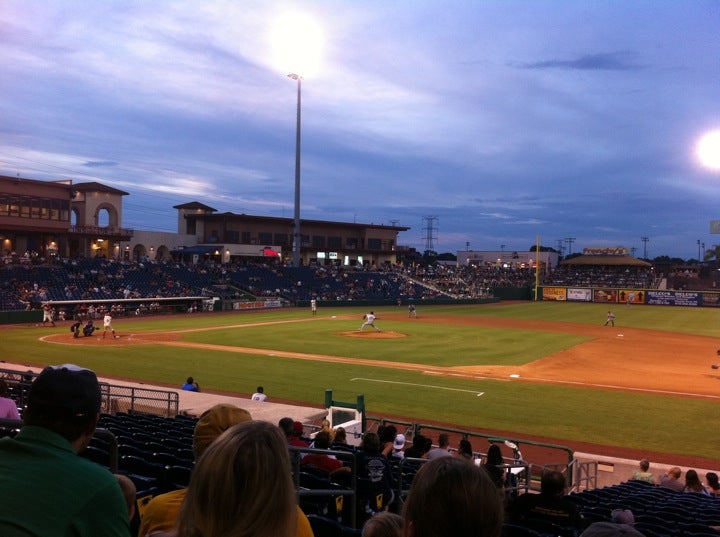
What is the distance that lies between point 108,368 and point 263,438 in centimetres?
2686

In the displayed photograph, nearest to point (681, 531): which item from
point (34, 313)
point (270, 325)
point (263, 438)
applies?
point (263, 438)

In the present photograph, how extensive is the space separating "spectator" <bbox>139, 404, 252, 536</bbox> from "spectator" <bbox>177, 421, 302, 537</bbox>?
2.91ft

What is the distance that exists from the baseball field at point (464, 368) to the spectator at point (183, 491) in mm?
15065

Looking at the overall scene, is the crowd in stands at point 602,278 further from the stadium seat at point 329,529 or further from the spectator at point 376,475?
the stadium seat at point 329,529

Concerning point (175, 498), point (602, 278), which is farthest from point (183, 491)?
point (602, 278)

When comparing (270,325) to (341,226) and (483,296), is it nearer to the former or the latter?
(483,296)

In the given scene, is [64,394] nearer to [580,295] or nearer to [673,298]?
[673,298]

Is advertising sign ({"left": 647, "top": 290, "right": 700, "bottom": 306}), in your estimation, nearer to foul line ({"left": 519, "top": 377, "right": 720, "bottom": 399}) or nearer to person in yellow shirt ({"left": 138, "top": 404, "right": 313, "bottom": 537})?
foul line ({"left": 519, "top": 377, "right": 720, "bottom": 399})

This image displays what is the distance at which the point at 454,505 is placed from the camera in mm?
2148

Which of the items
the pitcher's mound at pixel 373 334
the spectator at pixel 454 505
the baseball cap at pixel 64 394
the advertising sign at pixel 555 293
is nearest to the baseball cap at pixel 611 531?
the spectator at pixel 454 505

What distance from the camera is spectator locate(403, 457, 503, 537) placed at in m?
2.14

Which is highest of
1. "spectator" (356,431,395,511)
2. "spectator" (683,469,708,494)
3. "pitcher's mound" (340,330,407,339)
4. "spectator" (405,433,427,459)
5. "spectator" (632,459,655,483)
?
"spectator" (356,431,395,511)

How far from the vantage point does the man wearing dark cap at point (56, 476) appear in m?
1.97

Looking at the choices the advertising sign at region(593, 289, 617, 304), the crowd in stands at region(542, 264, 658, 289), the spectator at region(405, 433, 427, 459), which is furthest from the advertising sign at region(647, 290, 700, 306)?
the spectator at region(405, 433, 427, 459)
